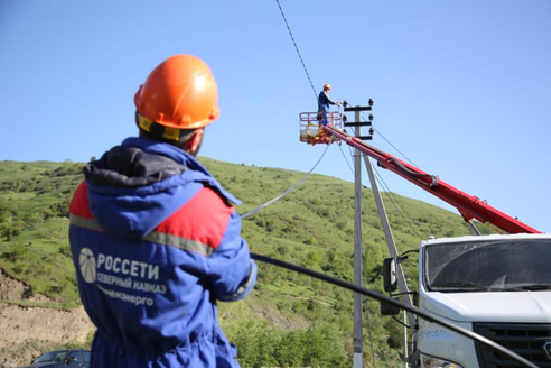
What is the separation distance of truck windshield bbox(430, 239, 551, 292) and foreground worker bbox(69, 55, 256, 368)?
5394mm

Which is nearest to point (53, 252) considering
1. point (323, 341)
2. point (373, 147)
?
point (323, 341)

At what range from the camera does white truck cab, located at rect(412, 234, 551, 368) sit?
20.6ft

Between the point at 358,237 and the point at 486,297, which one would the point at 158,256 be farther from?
the point at 358,237

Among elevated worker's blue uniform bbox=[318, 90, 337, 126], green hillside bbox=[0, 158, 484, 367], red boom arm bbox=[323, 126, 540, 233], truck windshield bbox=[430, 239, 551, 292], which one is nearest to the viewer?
truck windshield bbox=[430, 239, 551, 292]

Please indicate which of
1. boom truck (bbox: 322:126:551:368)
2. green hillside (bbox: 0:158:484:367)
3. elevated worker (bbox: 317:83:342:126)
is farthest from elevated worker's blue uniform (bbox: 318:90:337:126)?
boom truck (bbox: 322:126:551:368)

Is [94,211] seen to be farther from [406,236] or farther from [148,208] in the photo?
[406,236]

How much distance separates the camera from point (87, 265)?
2.71m

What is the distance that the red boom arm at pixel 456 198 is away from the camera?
504 inches

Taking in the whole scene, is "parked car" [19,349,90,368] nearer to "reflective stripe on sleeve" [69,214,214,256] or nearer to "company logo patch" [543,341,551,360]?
"company logo patch" [543,341,551,360]

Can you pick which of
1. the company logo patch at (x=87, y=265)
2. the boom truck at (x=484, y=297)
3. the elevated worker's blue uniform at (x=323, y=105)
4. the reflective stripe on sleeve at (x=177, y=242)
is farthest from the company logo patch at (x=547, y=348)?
the elevated worker's blue uniform at (x=323, y=105)

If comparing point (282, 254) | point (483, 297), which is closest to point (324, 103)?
point (483, 297)

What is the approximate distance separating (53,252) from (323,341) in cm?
2772

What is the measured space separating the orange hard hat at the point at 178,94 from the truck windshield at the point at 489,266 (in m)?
5.48

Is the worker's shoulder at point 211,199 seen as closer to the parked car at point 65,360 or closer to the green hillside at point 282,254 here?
the parked car at point 65,360
